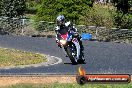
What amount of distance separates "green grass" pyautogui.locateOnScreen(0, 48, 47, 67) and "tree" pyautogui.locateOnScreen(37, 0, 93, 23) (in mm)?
16357

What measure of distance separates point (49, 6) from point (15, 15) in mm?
4104

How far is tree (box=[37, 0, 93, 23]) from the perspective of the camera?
4338cm

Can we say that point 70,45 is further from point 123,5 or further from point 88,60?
point 123,5

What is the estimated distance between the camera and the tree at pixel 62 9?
43375 millimetres

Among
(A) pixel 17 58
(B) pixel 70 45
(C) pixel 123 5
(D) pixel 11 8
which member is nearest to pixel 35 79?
(B) pixel 70 45

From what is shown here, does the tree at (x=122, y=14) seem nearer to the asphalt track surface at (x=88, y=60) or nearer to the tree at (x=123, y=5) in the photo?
the tree at (x=123, y=5)

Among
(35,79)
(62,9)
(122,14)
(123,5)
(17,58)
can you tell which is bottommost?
(122,14)

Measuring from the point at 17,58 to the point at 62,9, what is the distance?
19.8 m

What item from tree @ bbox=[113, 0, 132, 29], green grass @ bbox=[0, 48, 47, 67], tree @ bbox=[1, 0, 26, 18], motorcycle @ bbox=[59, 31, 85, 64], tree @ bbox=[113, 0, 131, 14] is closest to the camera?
motorcycle @ bbox=[59, 31, 85, 64]

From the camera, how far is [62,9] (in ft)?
143

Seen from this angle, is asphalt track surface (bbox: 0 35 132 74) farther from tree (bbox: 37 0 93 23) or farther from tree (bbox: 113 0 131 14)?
tree (bbox: 113 0 131 14)

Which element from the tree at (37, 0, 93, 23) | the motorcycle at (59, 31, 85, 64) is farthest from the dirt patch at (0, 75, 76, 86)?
the tree at (37, 0, 93, 23)

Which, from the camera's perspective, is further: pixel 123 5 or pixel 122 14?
pixel 123 5

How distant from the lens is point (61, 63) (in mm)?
23234
